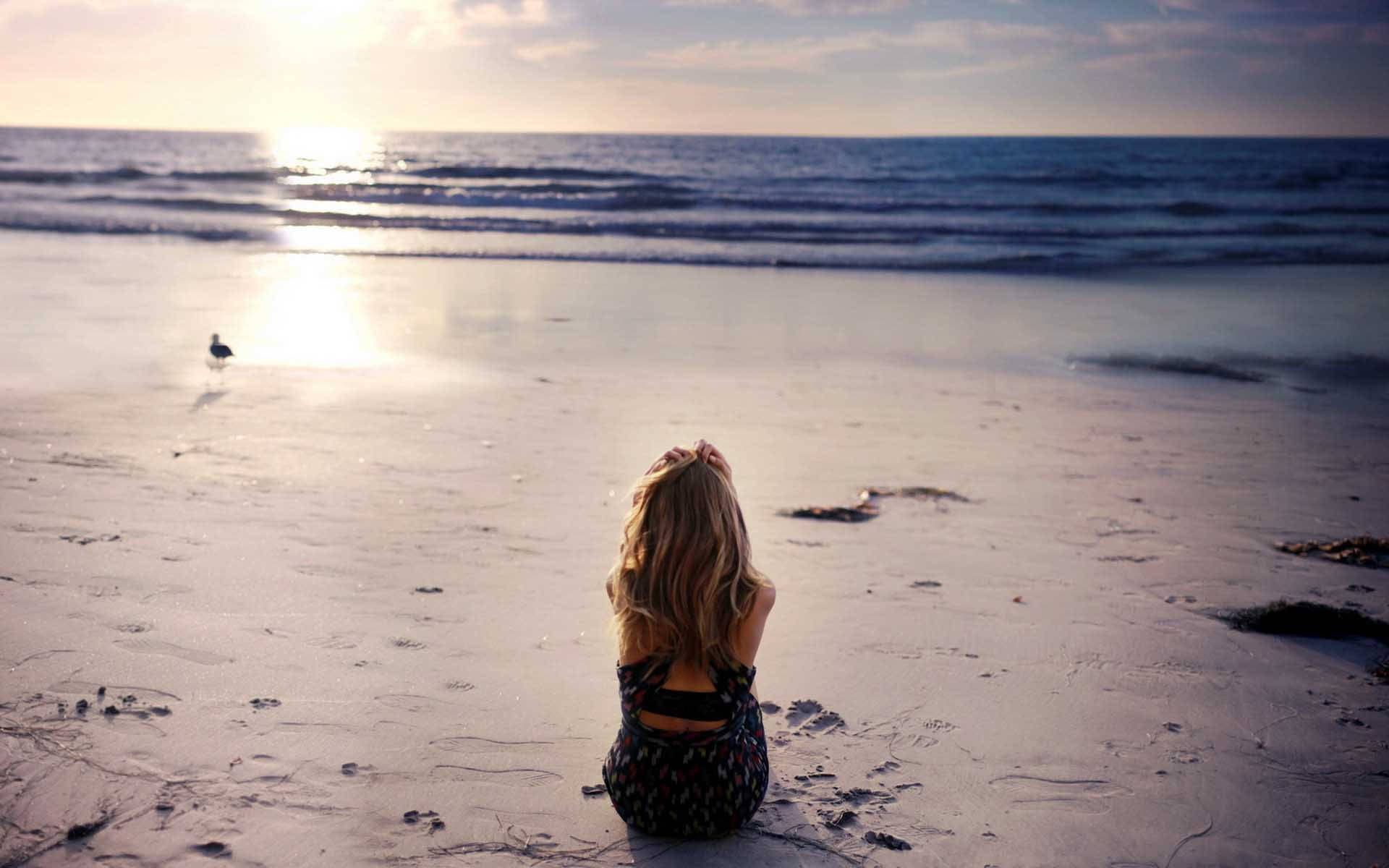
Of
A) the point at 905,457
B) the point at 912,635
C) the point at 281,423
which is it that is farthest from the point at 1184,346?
the point at 281,423

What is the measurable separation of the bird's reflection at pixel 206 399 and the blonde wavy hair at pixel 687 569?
17.3 ft

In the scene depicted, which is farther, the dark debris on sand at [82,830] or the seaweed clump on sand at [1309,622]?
the seaweed clump on sand at [1309,622]

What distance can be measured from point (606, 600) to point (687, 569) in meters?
1.69

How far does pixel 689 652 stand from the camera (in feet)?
9.31

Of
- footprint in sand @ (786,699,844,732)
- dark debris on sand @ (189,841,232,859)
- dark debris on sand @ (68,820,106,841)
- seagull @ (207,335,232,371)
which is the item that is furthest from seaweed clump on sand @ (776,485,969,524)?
seagull @ (207,335,232,371)

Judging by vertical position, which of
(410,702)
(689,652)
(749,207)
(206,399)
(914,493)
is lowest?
(410,702)

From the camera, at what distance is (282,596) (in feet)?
13.9

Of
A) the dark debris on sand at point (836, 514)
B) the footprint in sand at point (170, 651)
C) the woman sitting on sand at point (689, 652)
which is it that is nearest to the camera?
the woman sitting on sand at point (689, 652)

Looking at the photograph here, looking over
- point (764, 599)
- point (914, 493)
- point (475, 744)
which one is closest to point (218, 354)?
point (914, 493)

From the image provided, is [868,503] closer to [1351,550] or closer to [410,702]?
[1351,550]

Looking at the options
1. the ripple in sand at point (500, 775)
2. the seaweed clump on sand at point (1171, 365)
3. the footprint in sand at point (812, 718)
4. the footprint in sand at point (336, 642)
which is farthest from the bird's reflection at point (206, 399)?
the seaweed clump on sand at point (1171, 365)

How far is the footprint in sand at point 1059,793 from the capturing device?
307cm

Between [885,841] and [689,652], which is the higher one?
[689,652]

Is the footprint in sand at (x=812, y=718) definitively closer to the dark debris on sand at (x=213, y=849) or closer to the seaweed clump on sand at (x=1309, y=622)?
the dark debris on sand at (x=213, y=849)
